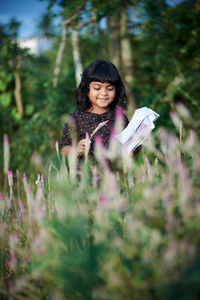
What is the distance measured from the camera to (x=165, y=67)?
18.0ft

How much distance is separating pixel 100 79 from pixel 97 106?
0.78ft

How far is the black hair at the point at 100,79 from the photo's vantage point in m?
2.57

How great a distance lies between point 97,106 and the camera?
270cm

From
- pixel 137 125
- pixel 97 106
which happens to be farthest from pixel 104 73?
pixel 137 125

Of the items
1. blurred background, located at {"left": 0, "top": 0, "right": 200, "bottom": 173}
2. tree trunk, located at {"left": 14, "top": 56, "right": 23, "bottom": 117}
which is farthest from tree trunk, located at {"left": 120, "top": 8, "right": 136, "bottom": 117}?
→ tree trunk, located at {"left": 14, "top": 56, "right": 23, "bottom": 117}

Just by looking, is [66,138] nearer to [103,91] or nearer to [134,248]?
[103,91]

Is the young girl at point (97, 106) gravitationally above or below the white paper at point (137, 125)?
above

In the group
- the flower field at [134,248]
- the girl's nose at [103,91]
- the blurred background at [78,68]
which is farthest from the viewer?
the blurred background at [78,68]

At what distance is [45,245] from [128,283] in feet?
1.02

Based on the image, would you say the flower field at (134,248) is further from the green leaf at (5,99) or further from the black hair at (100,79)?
the green leaf at (5,99)

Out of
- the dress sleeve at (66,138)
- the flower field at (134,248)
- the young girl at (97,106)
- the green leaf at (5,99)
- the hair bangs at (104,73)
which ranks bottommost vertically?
the flower field at (134,248)

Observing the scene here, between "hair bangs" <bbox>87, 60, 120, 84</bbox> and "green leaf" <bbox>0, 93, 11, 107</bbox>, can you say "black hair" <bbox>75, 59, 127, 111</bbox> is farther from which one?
"green leaf" <bbox>0, 93, 11, 107</bbox>

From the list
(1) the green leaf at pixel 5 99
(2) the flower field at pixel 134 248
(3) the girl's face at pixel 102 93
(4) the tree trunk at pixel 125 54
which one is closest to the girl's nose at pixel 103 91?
(3) the girl's face at pixel 102 93

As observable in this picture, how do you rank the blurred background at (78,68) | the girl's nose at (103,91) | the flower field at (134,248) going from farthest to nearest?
the blurred background at (78,68) < the girl's nose at (103,91) < the flower field at (134,248)
